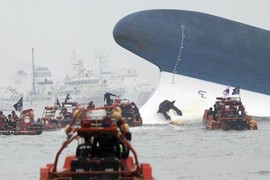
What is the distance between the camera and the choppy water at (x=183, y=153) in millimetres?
25750

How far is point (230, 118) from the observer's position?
51156 millimetres

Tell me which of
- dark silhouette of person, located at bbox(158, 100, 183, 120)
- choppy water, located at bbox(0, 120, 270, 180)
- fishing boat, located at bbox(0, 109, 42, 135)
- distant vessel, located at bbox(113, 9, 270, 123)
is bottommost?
choppy water, located at bbox(0, 120, 270, 180)

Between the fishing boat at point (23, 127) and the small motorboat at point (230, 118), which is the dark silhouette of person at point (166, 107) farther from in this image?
the fishing boat at point (23, 127)

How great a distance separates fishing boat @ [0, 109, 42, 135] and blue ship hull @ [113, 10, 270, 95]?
14.6m

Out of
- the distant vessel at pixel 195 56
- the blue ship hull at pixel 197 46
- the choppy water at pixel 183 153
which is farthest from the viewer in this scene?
the blue ship hull at pixel 197 46

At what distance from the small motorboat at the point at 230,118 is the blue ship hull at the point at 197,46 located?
11586mm

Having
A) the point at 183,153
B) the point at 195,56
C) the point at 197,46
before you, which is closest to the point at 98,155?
the point at 183,153

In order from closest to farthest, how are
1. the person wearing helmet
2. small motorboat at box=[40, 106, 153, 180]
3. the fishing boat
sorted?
small motorboat at box=[40, 106, 153, 180], the person wearing helmet, the fishing boat

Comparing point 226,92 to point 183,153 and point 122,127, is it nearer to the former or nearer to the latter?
point 183,153

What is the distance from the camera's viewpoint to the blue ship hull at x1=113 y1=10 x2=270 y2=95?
Answer: 64750 millimetres

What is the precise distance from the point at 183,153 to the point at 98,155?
1772 cm

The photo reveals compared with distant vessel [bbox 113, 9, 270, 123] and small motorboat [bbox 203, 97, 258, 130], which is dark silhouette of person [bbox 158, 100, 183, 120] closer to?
distant vessel [bbox 113, 9, 270, 123]

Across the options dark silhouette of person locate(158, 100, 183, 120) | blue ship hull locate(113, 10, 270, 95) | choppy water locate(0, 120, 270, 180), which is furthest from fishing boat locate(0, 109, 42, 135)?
blue ship hull locate(113, 10, 270, 95)

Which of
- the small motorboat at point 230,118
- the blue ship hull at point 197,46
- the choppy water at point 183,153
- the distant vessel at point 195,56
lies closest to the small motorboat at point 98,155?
the choppy water at point 183,153
